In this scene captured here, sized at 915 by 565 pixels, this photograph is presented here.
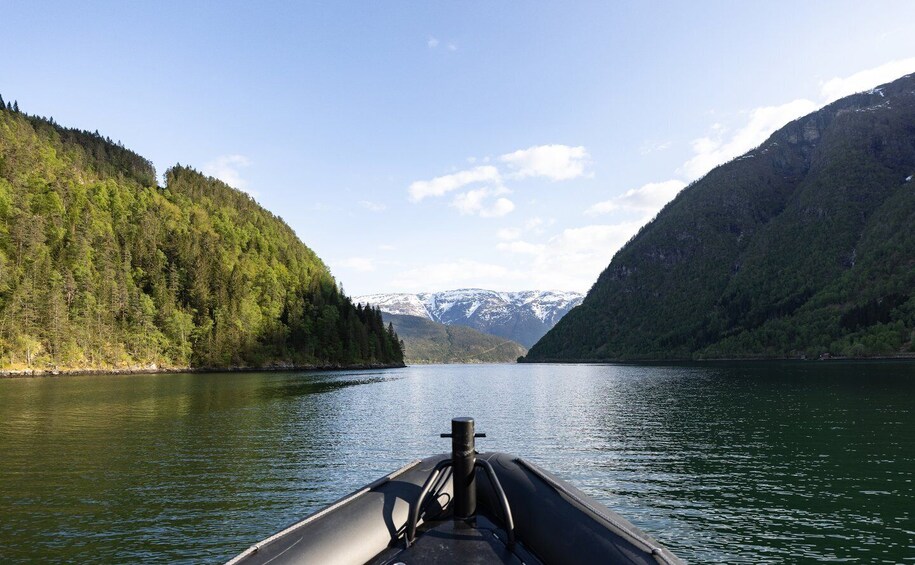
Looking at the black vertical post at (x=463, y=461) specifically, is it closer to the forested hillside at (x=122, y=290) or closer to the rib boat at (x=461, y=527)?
the rib boat at (x=461, y=527)

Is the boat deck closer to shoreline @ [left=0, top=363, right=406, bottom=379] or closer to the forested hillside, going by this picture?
shoreline @ [left=0, top=363, right=406, bottom=379]

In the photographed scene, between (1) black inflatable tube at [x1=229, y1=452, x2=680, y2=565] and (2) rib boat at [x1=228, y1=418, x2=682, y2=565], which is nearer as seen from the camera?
(1) black inflatable tube at [x1=229, y1=452, x2=680, y2=565]

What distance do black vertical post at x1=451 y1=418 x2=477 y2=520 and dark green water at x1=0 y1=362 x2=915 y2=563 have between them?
8.96m

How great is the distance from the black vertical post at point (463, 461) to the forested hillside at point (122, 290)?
138 meters

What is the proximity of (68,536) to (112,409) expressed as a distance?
1588 inches

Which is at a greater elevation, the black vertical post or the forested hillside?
the forested hillside

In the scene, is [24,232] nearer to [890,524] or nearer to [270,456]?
[270,456]

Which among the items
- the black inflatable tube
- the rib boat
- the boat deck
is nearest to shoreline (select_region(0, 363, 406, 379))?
the black inflatable tube

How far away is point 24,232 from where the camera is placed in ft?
417

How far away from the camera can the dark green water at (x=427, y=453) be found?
14773mm

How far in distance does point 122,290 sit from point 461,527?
6623 inches

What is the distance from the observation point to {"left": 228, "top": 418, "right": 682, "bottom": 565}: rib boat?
640cm

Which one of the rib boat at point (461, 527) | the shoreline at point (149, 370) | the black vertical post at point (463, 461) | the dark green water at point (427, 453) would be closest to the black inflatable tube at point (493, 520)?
the rib boat at point (461, 527)

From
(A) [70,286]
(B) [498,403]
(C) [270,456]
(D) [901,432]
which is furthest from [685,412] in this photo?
(A) [70,286]
